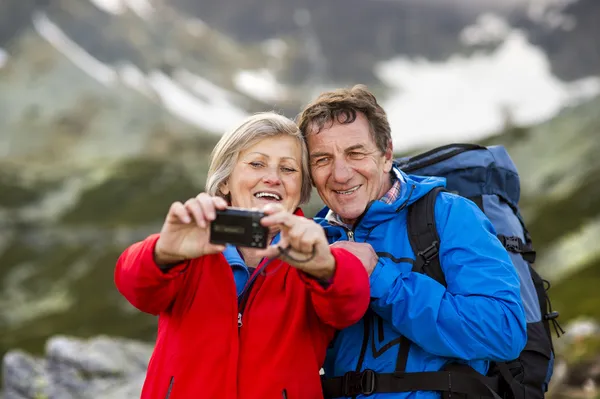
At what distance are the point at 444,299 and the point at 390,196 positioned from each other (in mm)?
1089

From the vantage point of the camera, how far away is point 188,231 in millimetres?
4176

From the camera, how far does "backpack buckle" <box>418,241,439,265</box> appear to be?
484cm

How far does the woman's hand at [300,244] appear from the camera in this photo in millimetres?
3939

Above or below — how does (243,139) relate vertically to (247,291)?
above

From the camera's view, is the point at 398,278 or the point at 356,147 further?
the point at 356,147

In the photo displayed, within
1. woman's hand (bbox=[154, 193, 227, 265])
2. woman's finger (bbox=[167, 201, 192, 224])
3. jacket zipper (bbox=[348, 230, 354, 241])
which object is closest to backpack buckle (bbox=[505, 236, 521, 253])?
jacket zipper (bbox=[348, 230, 354, 241])

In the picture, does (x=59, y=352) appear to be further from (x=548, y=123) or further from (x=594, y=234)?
(x=548, y=123)

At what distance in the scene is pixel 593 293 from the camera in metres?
62.5

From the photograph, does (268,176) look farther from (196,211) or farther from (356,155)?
(196,211)

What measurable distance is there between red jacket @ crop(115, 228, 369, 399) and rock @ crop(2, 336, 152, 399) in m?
15.4

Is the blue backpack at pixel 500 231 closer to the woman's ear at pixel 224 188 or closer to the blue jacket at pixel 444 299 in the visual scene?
the blue jacket at pixel 444 299

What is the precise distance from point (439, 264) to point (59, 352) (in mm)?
24311

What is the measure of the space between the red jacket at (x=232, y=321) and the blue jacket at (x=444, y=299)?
49 cm

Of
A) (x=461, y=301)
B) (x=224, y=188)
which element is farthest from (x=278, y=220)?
(x=461, y=301)
